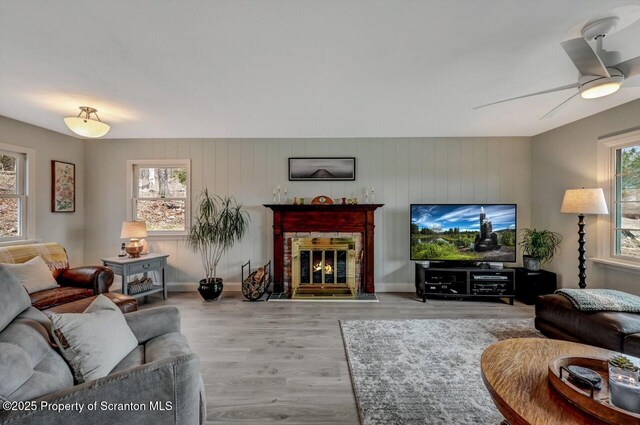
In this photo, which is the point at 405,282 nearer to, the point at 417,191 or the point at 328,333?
the point at 417,191

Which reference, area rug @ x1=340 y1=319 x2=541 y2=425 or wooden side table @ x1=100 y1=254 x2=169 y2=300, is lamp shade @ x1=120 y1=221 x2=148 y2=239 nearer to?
wooden side table @ x1=100 y1=254 x2=169 y2=300

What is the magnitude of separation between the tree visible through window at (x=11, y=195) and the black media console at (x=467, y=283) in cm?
572

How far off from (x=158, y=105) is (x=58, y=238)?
2.93 meters

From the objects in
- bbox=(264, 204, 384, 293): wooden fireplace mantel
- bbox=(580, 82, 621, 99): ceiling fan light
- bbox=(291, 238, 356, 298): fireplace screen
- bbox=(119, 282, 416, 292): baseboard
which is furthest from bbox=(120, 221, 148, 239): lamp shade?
bbox=(580, 82, 621, 99): ceiling fan light

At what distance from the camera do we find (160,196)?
452 cm

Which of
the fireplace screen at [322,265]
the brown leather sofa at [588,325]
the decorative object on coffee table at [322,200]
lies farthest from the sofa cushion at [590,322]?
the decorative object on coffee table at [322,200]

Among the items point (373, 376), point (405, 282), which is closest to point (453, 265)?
point (405, 282)

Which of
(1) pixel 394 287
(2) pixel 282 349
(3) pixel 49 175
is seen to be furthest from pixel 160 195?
(1) pixel 394 287

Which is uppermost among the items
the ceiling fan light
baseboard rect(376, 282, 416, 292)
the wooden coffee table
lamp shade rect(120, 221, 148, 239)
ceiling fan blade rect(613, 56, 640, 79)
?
ceiling fan blade rect(613, 56, 640, 79)

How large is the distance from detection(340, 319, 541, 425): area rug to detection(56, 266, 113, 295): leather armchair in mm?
2784

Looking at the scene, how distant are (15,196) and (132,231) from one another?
4.94 ft

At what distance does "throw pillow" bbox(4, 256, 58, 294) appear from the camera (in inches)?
106

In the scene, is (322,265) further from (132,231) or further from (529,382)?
(529,382)

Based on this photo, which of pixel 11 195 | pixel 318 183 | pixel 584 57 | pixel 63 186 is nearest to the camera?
pixel 584 57
